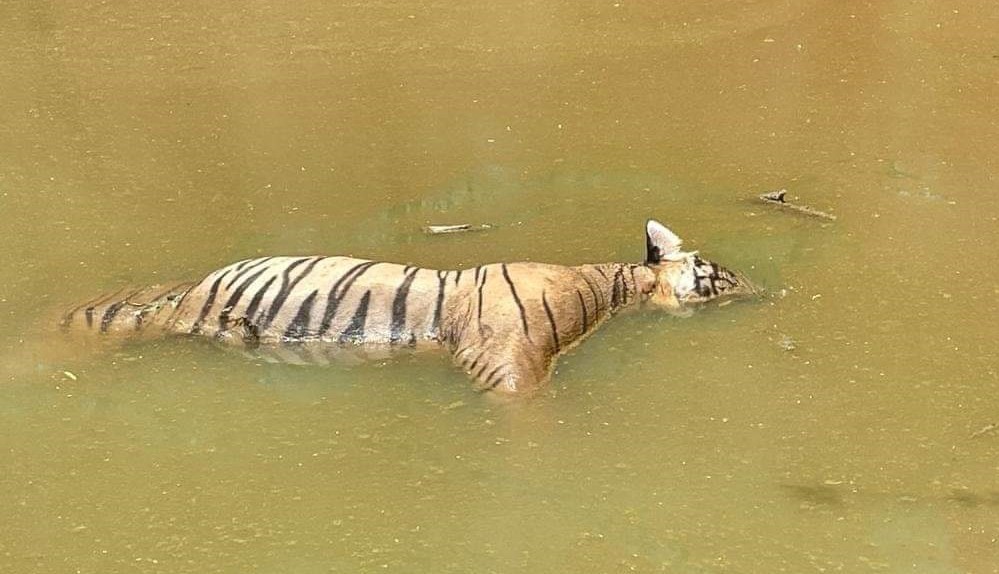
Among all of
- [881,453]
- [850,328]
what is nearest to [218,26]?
[850,328]

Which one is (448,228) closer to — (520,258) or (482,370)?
(520,258)

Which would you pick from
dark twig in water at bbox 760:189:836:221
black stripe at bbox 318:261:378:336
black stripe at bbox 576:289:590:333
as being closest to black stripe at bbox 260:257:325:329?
black stripe at bbox 318:261:378:336

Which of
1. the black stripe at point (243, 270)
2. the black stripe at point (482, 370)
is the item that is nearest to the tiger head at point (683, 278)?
the black stripe at point (482, 370)

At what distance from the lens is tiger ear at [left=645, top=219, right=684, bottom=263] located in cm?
375

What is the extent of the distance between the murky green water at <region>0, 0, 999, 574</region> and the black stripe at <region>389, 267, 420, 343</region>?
Result: 12cm

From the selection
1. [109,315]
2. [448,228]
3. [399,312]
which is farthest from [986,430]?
[109,315]

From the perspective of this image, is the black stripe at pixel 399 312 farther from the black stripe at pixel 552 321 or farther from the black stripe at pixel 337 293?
the black stripe at pixel 552 321

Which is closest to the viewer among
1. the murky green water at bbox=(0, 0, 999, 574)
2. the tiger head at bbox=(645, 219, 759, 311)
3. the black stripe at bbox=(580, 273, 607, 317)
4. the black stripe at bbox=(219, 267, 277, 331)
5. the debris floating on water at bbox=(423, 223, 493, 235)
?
the murky green water at bbox=(0, 0, 999, 574)

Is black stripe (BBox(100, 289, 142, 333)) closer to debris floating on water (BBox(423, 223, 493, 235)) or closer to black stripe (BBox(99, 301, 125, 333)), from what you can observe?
black stripe (BBox(99, 301, 125, 333))

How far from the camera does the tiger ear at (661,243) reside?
375 cm

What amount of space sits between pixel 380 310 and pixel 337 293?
0.15 metres

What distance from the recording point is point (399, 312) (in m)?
3.38

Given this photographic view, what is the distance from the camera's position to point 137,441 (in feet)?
9.95

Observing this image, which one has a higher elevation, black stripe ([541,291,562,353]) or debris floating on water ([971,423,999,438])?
black stripe ([541,291,562,353])
